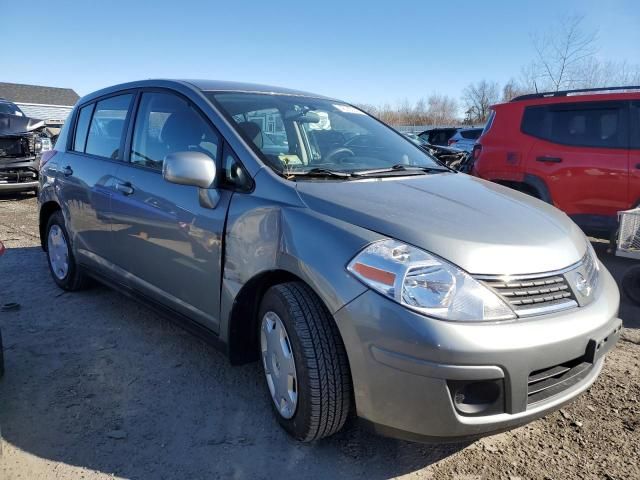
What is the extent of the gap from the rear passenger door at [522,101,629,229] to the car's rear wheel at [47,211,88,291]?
478cm

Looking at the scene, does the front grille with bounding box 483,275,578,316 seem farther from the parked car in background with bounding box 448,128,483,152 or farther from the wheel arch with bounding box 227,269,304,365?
the parked car in background with bounding box 448,128,483,152

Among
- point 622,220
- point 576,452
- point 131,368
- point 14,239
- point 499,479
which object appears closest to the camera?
point 499,479

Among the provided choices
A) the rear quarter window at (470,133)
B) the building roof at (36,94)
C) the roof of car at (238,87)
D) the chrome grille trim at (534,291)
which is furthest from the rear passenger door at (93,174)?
the building roof at (36,94)

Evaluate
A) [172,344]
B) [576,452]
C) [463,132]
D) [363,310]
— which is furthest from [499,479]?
[463,132]

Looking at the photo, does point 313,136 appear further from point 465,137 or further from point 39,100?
point 39,100

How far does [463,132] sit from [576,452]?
50.0 feet

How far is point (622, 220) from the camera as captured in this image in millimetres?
4273

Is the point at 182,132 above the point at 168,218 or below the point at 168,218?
above

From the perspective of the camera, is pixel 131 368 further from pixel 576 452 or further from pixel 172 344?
pixel 576 452

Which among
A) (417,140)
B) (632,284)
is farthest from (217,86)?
(417,140)

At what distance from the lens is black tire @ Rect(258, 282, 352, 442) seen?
209 cm

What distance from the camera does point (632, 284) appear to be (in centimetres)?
433

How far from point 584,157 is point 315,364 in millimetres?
4628

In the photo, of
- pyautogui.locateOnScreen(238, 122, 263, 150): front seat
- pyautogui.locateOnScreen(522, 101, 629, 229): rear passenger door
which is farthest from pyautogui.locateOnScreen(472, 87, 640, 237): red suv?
pyautogui.locateOnScreen(238, 122, 263, 150): front seat
